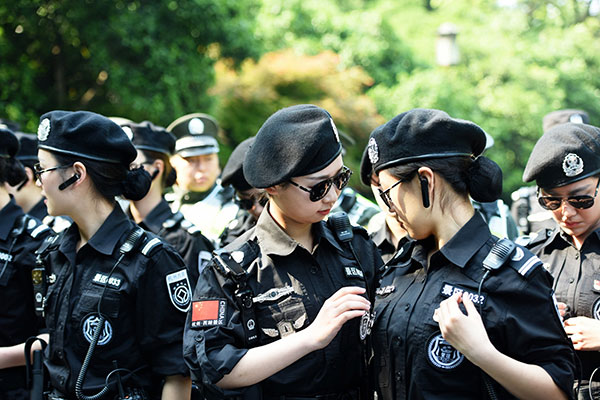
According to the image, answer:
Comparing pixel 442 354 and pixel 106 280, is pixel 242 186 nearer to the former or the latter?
pixel 106 280

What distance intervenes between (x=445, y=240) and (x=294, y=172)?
0.69 m

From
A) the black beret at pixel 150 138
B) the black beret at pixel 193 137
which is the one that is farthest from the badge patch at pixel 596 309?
the black beret at pixel 193 137

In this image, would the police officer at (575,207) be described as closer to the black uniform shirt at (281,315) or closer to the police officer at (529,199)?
the black uniform shirt at (281,315)

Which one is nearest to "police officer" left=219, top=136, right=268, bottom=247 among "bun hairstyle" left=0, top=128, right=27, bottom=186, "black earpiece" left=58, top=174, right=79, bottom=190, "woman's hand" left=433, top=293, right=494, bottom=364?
"bun hairstyle" left=0, top=128, right=27, bottom=186

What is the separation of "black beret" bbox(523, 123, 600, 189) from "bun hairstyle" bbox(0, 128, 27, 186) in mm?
3213

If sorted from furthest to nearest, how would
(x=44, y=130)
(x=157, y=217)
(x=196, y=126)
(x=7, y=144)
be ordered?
(x=196, y=126) → (x=157, y=217) → (x=7, y=144) → (x=44, y=130)

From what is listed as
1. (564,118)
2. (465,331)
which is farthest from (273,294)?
(564,118)

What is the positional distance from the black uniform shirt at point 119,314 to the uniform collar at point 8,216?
993 mm

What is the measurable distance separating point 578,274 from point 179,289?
2.18m

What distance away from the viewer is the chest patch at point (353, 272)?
11.0 ft

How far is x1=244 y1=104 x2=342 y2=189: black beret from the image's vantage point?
10.2ft

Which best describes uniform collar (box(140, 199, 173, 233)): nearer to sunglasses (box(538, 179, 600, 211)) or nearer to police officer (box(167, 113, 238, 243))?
police officer (box(167, 113, 238, 243))

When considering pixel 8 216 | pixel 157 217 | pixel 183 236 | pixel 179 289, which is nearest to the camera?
pixel 179 289

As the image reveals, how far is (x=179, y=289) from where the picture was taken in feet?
11.8
